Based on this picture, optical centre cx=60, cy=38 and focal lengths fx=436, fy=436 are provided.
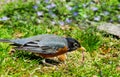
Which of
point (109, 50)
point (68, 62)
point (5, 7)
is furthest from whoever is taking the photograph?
point (5, 7)

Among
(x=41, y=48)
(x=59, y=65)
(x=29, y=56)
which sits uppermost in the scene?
(x=41, y=48)

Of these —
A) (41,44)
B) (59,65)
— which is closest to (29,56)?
(41,44)

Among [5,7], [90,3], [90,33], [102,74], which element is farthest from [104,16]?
[102,74]

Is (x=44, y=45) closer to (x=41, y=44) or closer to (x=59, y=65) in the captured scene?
(x=41, y=44)

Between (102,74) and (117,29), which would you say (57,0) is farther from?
(102,74)

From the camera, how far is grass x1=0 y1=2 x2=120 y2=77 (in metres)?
7.65

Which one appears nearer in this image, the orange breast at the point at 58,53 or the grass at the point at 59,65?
the grass at the point at 59,65

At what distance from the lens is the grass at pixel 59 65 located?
7648 millimetres

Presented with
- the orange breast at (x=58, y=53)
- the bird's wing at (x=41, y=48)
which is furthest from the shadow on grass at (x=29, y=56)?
the bird's wing at (x=41, y=48)

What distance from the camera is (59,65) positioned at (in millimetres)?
8117

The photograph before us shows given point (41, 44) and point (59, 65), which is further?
point (59, 65)

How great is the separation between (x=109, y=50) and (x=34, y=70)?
2.23 m

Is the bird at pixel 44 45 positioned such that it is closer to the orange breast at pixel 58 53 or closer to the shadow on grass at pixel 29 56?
the orange breast at pixel 58 53

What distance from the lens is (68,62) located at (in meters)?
8.33
